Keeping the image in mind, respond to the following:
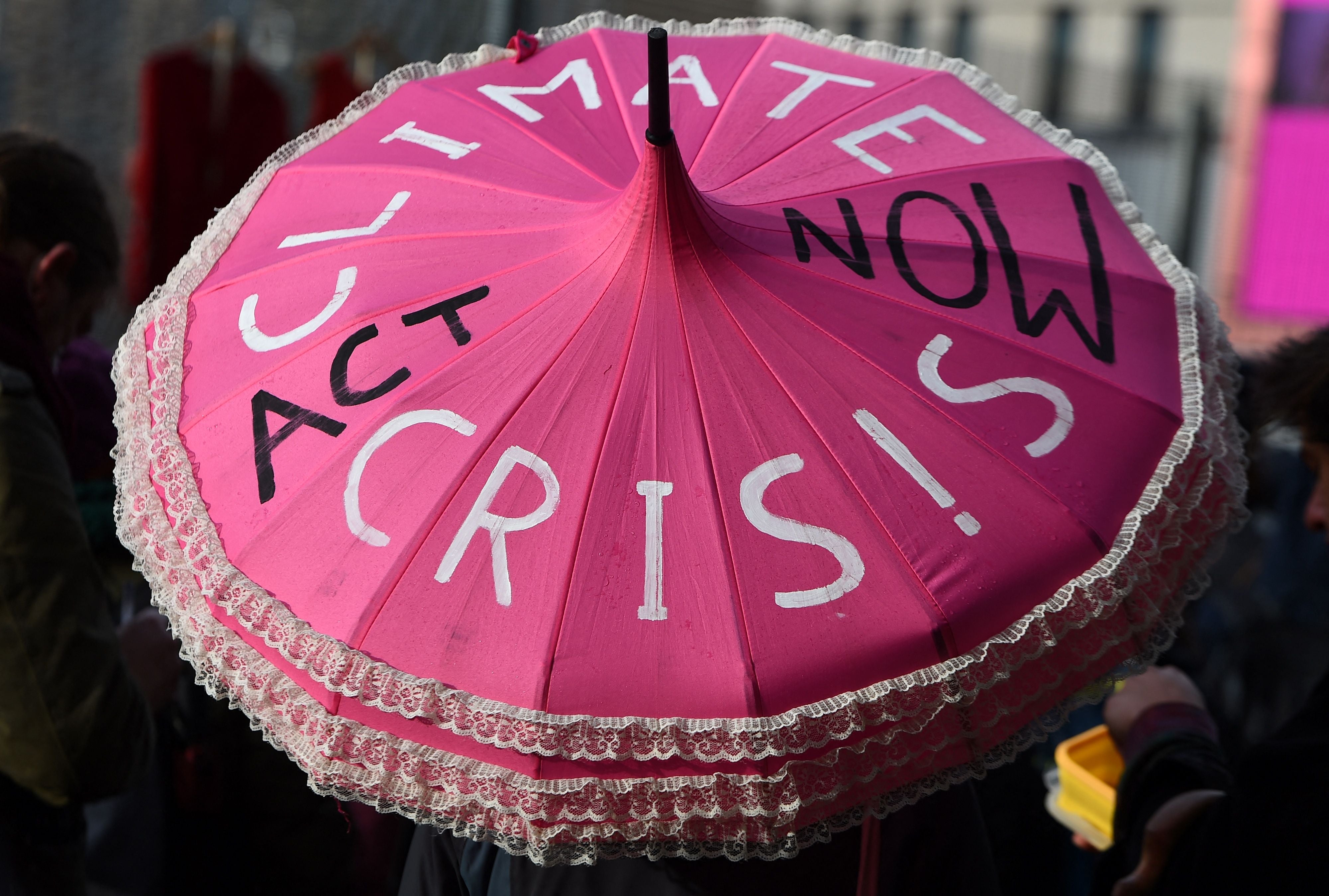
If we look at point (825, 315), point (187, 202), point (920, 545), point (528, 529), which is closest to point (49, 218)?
point (528, 529)

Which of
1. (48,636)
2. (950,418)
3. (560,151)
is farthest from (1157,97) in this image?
(48,636)

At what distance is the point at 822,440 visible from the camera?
4.96ft

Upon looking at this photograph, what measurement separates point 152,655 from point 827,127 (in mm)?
1618

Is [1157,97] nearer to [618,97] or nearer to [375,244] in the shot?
[618,97]

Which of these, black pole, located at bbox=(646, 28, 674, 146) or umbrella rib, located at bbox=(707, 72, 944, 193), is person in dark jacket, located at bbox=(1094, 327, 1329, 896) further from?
black pole, located at bbox=(646, 28, 674, 146)

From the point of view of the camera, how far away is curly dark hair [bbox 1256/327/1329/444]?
2.20 m

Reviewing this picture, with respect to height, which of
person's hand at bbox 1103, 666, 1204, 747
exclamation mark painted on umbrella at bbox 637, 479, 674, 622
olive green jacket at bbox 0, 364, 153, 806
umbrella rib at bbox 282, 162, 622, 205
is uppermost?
umbrella rib at bbox 282, 162, 622, 205

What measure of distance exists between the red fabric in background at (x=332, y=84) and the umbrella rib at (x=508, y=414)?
14.8ft

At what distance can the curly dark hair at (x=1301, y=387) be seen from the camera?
2203 mm

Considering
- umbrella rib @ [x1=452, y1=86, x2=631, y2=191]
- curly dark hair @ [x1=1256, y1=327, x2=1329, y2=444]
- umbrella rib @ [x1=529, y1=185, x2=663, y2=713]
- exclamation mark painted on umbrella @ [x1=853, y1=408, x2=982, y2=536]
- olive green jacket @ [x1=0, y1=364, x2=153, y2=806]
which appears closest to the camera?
umbrella rib @ [x1=529, y1=185, x2=663, y2=713]

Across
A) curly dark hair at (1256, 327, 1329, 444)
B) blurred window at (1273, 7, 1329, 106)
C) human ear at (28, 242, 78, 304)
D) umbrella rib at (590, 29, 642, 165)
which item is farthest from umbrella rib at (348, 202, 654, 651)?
blurred window at (1273, 7, 1329, 106)

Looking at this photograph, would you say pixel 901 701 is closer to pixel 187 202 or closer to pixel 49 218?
pixel 49 218

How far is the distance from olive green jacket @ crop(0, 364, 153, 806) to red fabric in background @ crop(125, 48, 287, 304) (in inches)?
153

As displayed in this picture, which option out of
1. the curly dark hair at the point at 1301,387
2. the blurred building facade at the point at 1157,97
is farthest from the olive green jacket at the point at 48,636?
the blurred building facade at the point at 1157,97
